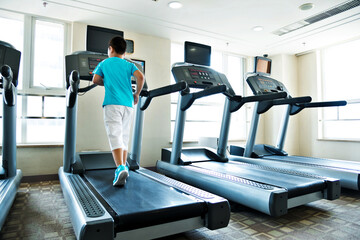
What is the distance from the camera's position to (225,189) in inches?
96.0

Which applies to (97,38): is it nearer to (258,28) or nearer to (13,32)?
(13,32)

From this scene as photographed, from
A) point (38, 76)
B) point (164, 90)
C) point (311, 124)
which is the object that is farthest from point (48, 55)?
point (311, 124)

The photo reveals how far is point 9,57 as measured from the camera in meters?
2.55

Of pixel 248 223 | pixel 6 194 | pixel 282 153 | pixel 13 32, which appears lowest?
pixel 248 223

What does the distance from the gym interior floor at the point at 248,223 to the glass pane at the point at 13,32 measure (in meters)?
2.49

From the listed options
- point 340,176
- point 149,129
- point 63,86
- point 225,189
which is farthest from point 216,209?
point 63,86

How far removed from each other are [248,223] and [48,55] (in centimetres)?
392

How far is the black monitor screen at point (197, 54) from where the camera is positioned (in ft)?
11.3

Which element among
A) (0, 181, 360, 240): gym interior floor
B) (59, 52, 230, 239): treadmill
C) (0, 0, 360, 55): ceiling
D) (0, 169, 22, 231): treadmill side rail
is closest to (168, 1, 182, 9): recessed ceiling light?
(0, 0, 360, 55): ceiling

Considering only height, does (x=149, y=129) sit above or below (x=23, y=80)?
below

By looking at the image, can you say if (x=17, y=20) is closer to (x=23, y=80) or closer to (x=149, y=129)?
(x=23, y=80)

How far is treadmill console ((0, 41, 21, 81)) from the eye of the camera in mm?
2506

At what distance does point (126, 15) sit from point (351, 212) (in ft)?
12.8

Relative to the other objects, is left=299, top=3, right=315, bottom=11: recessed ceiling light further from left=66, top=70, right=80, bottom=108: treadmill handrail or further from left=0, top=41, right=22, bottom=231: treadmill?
left=0, top=41, right=22, bottom=231: treadmill
